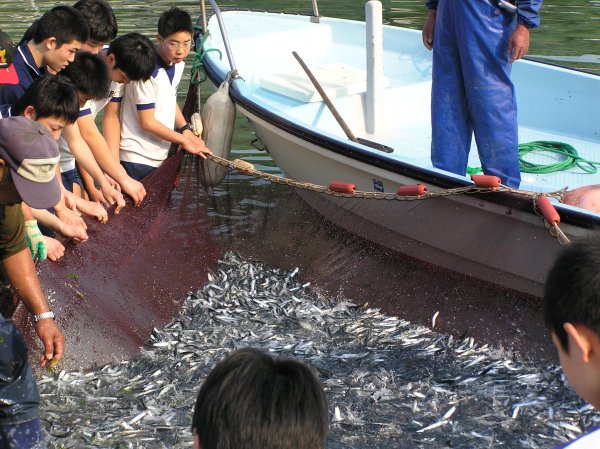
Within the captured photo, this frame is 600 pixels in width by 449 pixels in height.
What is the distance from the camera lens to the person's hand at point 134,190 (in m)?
5.46

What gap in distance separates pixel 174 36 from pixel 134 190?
1321mm

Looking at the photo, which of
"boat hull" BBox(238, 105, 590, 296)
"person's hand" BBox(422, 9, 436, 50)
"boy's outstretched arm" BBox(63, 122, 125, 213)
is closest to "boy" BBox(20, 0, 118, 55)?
"boy's outstretched arm" BBox(63, 122, 125, 213)

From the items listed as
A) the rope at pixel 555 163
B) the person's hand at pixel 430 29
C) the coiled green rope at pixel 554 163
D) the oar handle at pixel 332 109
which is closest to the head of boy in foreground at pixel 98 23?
the oar handle at pixel 332 109

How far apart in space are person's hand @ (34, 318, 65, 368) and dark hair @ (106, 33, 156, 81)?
2.15 metres

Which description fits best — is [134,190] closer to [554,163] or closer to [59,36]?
[59,36]

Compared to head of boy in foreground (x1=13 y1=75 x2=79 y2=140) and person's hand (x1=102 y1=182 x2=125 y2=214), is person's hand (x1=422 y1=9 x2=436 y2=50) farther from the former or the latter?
head of boy in foreground (x1=13 y1=75 x2=79 y2=140)

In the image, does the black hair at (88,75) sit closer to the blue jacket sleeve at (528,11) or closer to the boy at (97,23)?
the boy at (97,23)

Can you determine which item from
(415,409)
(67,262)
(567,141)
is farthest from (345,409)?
(567,141)

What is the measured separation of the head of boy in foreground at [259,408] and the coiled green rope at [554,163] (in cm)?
504

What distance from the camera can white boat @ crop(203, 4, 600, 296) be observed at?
5375 mm

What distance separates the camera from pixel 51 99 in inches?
178

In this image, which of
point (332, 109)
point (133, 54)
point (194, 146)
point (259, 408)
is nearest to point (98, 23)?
point (133, 54)

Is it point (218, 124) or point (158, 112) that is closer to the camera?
point (158, 112)

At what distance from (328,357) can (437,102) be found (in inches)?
80.8
